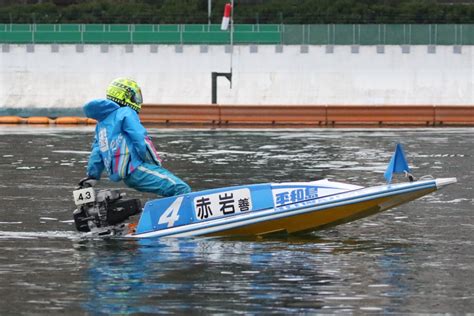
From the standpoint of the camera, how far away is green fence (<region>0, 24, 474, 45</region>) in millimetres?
A: 54562

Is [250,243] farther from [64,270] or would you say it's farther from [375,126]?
[375,126]

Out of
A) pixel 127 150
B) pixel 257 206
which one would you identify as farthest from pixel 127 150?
pixel 257 206

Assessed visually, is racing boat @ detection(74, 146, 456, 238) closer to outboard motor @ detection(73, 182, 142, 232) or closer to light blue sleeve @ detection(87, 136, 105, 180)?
outboard motor @ detection(73, 182, 142, 232)

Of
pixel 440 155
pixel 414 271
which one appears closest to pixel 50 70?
pixel 440 155

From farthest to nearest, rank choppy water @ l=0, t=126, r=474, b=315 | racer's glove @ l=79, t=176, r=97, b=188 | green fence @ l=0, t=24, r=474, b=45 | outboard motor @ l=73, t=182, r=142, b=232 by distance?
green fence @ l=0, t=24, r=474, b=45 < racer's glove @ l=79, t=176, r=97, b=188 < outboard motor @ l=73, t=182, r=142, b=232 < choppy water @ l=0, t=126, r=474, b=315

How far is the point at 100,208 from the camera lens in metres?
14.1

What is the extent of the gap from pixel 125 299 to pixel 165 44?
4618 centimetres

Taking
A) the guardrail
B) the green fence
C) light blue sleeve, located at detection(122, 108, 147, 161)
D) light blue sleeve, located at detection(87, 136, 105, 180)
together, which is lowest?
the guardrail

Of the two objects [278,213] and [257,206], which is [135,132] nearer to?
[257,206]

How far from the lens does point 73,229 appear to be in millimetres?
15117

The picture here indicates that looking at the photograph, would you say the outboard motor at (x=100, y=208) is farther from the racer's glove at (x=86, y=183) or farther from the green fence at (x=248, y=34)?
the green fence at (x=248, y=34)

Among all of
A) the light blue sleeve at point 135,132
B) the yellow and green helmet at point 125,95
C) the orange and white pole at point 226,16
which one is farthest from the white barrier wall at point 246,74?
the light blue sleeve at point 135,132

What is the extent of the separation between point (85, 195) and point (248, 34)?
42351 millimetres

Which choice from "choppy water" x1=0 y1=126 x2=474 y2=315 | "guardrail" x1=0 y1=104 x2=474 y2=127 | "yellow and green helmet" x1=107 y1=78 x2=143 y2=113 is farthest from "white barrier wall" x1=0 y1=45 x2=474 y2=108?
"yellow and green helmet" x1=107 y1=78 x2=143 y2=113
